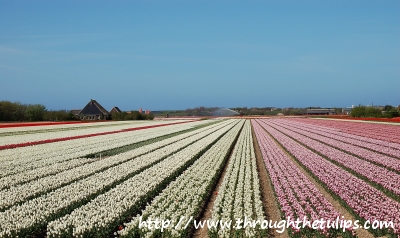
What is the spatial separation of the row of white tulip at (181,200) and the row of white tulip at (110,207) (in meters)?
0.39

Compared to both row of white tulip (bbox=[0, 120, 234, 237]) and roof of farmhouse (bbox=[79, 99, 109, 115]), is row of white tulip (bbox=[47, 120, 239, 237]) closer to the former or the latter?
row of white tulip (bbox=[0, 120, 234, 237])

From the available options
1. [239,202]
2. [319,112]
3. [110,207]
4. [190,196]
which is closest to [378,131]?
[239,202]

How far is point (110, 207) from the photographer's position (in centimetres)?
918

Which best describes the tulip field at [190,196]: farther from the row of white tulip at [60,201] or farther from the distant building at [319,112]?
the distant building at [319,112]

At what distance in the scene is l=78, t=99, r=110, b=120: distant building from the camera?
85.6 metres

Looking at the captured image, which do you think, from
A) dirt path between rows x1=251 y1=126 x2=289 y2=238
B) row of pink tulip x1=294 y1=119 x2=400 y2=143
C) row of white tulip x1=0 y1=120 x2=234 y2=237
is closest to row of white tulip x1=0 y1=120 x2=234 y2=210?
row of white tulip x1=0 y1=120 x2=234 y2=237

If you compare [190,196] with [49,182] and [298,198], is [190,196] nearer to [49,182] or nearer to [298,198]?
[298,198]

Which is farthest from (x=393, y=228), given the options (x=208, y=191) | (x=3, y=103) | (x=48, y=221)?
(x=3, y=103)

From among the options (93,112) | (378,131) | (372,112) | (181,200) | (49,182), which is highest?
(93,112)

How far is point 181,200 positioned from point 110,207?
2016 millimetres

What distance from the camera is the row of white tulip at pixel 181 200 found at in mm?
7754

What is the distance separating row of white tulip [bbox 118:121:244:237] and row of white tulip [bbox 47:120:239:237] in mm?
386

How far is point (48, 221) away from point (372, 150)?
17.9 metres

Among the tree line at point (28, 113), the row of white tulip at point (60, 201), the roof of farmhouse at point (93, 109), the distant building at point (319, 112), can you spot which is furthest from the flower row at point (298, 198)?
the distant building at point (319, 112)
